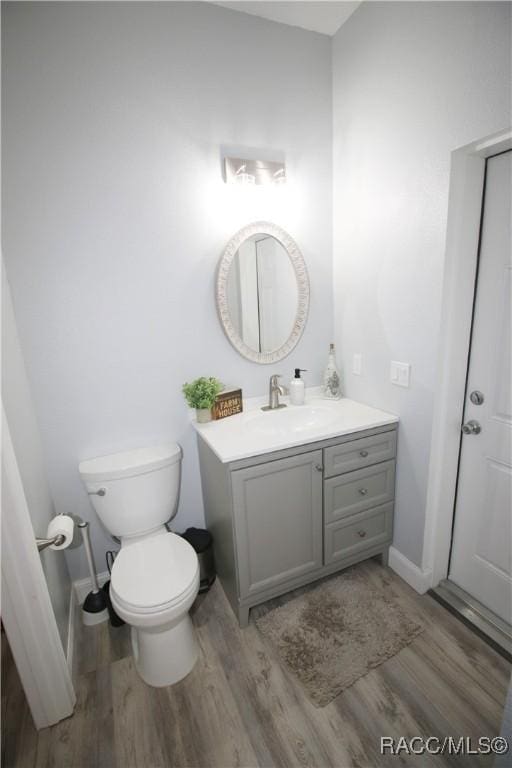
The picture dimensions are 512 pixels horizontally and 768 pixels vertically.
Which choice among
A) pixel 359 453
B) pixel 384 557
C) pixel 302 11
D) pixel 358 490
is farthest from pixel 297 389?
pixel 302 11

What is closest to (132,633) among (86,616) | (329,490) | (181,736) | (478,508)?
(86,616)

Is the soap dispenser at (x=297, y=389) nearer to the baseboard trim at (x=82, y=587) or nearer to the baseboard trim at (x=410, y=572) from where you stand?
the baseboard trim at (x=410, y=572)

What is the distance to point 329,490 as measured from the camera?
1.67 metres

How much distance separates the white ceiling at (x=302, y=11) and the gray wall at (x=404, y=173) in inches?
2.9

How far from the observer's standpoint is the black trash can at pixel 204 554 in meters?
A: 1.83

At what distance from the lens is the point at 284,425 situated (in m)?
1.93

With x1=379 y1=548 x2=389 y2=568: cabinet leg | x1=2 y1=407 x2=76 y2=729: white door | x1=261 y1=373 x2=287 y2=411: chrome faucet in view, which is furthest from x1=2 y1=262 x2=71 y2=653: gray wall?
x1=379 y1=548 x2=389 y2=568: cabinet leg

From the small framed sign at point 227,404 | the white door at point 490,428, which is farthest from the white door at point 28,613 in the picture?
the white door at point 490,428

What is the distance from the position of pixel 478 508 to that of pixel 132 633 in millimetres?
1686

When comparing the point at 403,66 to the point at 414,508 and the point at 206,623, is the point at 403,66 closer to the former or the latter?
the point at 414,508

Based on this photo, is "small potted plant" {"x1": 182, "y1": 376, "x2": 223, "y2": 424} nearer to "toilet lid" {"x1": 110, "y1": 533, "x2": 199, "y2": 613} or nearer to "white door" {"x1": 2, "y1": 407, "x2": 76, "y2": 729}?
"toilet lid" {"x1": 110, "y1": 533, "x2": 199, "y2": 613}

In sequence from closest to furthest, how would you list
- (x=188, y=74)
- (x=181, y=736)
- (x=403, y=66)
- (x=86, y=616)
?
(x=181, y=736) < (x=403, y=66) < (x=188, y=74) < (x=86, y=616)

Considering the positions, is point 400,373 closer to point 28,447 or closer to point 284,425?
point 284,425

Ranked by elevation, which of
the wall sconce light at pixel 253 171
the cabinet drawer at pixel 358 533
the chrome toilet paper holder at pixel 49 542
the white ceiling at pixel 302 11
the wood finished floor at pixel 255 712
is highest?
the white ceiling at pixel 302 11
